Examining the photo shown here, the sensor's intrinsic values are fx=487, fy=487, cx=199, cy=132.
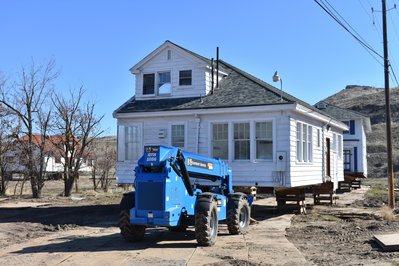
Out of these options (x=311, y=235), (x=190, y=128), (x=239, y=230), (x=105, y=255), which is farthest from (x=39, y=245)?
(x=190, y=128)

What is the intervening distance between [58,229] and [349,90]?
12673 centimetres

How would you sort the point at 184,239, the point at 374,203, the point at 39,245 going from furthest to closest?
the point at 374,203
the point at 184,239
the point at 39,245

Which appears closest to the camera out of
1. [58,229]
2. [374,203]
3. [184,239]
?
[184,239]

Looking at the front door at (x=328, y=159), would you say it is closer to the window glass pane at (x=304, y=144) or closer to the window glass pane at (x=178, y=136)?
the window glass pane at (x=304, y=144)

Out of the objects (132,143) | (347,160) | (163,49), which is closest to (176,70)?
(163,49)

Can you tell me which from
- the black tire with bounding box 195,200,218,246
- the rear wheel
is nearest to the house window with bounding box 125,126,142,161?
the rear wheel

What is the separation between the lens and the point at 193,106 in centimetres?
1952

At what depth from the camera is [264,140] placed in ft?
60.4

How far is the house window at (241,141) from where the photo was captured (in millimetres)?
18734

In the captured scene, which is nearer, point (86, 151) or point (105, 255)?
point (105, 255)

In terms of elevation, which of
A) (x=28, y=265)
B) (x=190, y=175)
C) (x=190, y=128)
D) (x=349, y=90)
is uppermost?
(x=349, y=90)

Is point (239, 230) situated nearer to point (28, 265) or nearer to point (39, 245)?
point (39, 245)

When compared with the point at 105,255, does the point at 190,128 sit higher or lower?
higher

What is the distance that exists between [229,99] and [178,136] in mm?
2604
